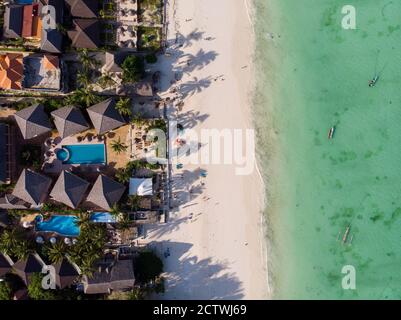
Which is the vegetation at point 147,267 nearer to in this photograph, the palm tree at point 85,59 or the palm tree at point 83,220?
the palm tree at point 83,220

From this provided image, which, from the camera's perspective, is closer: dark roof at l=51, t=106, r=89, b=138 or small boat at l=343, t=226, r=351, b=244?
dark roof at l=51, t=106, r=89, b=138

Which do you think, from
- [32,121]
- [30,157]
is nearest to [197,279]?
[30,157]

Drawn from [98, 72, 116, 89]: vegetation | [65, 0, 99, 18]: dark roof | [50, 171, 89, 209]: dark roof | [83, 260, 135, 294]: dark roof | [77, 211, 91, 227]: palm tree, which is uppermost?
[65, 0, 99, 18]: dark roof

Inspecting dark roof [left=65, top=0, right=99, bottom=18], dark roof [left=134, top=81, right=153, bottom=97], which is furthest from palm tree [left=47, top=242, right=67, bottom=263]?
dark roof [left=65, top=0, right=99, bottom=18]

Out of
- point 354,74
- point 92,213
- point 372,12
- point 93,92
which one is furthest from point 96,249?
point 372,12

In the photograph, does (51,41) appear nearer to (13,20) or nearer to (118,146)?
(13,20)

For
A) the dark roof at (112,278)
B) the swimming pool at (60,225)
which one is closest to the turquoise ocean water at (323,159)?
the dark roof at (112,278)

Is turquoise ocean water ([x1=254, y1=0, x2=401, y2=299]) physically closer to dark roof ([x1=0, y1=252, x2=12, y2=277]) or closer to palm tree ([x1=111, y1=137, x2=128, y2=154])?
palm tree ([x1=111, y1=137, x2=128, y2=154])
